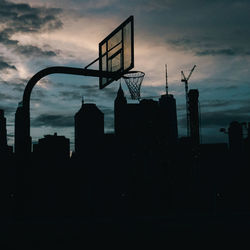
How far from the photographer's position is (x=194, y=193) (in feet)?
509

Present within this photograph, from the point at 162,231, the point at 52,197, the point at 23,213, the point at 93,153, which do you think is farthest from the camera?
the point at 93,153

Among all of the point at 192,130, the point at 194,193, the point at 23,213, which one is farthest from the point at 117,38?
the point at 192,130

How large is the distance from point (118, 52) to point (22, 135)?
5.51m

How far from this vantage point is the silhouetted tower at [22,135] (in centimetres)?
1461

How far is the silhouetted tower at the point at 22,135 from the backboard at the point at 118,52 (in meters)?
4.33

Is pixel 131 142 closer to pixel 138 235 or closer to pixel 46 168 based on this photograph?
pixel 46 168

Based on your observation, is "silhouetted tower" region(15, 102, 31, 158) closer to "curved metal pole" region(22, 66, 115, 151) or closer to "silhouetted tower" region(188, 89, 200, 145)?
"curved metal pole" region(22, 66, 115, 151)

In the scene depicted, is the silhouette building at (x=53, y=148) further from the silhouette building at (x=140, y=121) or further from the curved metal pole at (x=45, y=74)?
the curved metal pole at (x=45, y=74)

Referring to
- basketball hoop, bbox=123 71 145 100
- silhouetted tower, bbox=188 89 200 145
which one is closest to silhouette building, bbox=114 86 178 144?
silhouetted tower, bbox=188 89 200 145

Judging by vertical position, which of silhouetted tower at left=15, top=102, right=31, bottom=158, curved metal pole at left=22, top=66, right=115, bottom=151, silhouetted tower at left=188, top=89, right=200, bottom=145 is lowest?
silhouetted tower at left=15, top=102, right=31, bottom=158

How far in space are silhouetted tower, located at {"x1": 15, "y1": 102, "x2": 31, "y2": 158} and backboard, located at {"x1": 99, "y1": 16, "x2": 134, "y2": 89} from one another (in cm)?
433

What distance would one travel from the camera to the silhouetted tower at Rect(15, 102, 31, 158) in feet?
47.9

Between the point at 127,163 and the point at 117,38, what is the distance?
144 metres

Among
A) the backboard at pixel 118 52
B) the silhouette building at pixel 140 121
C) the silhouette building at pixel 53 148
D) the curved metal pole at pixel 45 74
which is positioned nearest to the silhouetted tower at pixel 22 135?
the curved metal pole at pixel 45 74
